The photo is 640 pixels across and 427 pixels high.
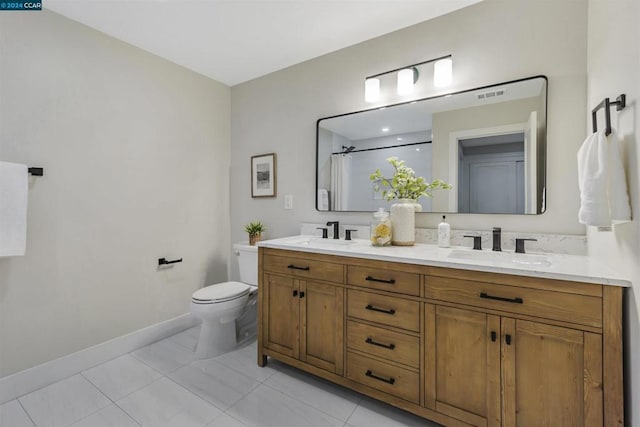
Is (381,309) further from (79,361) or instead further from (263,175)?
(79,361)

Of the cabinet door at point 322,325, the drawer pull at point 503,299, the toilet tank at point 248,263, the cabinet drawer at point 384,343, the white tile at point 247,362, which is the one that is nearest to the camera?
the drawer pull at point 503,299

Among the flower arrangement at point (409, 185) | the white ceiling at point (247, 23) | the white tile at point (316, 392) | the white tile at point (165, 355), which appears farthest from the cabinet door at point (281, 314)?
the white ceiling at point (247, 23)

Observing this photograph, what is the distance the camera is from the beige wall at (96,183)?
174 cm

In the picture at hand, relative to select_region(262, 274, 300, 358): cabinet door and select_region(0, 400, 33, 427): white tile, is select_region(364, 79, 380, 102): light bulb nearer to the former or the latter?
select_region(262, 274, 300, 358): cabinet door

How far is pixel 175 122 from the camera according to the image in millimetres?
2543

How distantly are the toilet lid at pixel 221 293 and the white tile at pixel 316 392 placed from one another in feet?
2.10

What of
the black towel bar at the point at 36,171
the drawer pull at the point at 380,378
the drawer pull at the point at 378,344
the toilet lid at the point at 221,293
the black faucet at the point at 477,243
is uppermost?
the black towel bar at the point at 36,171

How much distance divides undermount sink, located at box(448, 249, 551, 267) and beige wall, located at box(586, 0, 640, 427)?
9.7 inches

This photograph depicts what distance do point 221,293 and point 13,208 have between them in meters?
1.30

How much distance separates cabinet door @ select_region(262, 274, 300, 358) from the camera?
1840mm

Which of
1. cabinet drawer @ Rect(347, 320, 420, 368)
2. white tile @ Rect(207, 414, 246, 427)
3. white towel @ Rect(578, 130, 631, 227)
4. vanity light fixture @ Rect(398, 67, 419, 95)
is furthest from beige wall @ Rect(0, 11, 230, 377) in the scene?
white towel @ Rect(578, 130, 631, 227)

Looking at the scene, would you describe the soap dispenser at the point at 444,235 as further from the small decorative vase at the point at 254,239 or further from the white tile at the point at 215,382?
the small decorative vase at the point at 254,239

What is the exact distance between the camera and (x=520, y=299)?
1186 millimetres

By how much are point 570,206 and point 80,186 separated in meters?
3.06
